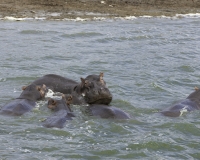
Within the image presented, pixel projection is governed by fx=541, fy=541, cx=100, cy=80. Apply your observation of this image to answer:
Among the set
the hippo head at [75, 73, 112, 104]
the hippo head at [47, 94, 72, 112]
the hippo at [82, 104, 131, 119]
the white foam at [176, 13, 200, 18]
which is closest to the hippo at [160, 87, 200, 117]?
the hippo at [82, 104, 131, 119]

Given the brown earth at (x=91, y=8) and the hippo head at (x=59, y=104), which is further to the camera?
the brown earth at (x=91, y=8)

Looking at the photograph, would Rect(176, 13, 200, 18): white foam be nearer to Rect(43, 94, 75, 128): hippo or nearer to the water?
the water

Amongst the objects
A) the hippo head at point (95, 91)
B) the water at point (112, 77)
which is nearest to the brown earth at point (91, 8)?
the water at point (112, 77)

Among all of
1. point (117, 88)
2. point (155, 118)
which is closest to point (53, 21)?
point (117, 88)

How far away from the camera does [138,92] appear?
13023 millimetres

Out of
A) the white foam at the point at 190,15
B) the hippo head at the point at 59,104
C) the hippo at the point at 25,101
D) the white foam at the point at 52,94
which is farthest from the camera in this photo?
the white foam at the point at 190,15

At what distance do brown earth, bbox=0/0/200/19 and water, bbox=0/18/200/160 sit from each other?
3.08 ft

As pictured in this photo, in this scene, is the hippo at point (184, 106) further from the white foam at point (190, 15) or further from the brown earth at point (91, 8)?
the white foam at point (190, 15)

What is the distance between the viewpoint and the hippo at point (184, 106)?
430 inches

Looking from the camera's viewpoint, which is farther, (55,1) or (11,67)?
(55,1)

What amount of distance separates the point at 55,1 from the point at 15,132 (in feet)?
45.5

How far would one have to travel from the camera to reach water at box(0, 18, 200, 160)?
917 cm

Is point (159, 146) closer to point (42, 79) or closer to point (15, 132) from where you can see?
point (15, 132)

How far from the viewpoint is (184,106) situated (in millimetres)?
11203
